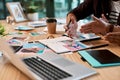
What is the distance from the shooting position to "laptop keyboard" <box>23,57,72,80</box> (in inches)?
35.6

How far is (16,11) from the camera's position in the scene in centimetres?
248

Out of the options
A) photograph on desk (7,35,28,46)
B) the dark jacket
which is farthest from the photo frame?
photograph on desk (7,35,28,46)

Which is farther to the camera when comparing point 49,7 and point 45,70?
point 49,7

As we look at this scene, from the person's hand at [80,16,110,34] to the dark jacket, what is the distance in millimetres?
364

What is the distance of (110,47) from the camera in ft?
4.70

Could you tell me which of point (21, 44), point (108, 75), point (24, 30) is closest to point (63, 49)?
point (21, 44)

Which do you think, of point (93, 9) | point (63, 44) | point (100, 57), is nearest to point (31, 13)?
point (93, 9)

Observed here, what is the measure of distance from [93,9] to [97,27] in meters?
0.62

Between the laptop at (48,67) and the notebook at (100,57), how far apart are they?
10 cm

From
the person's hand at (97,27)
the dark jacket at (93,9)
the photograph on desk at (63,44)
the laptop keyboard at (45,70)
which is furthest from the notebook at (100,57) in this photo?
the dark jacket at (93,9)

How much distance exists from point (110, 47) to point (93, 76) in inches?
20.3

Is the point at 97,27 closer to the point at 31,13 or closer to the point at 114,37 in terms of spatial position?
the point at 114,37

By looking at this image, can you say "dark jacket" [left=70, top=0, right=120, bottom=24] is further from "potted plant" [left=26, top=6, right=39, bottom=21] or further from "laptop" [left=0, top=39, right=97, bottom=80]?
"laptop" [left=0, top=39, right=97, bottom=80]

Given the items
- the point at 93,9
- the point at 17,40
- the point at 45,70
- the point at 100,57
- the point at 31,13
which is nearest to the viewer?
the point at 45,70
